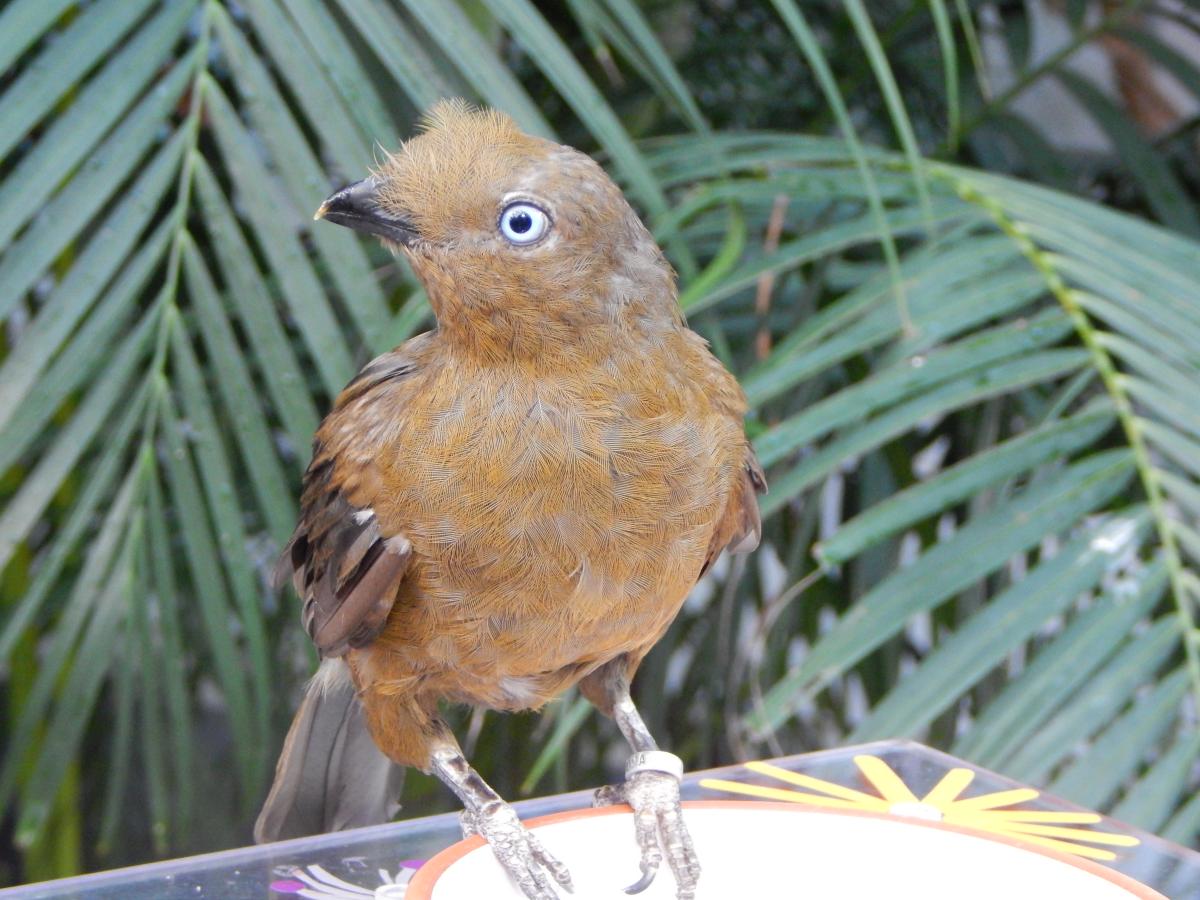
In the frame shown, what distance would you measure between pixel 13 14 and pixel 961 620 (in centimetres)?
161

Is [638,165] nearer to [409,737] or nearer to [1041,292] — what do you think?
[1041,292]

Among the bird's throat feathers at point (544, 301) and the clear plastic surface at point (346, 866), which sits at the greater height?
the bird's throat feathers at point (544, 301)

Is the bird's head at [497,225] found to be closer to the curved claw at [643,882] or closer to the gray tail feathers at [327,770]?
the curved claw at [643,882]

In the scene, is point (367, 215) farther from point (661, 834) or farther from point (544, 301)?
point (661, 834)

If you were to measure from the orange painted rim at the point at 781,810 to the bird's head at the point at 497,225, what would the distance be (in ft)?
1.56

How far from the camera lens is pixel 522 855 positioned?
129 cm

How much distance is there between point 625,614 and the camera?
1.35 meters

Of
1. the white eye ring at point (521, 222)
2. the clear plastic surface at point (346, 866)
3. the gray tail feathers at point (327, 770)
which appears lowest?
→ the clear plastic surface at point (346, 866)

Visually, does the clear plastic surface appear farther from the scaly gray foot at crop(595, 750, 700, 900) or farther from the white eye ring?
the white eye ring

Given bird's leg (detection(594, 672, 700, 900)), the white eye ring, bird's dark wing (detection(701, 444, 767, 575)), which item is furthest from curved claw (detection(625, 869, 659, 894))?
the white eye ring

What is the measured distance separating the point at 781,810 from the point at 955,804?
25 cm

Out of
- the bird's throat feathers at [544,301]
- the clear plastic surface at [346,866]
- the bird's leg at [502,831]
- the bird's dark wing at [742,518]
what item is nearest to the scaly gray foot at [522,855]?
the bird's leg at [502,831]

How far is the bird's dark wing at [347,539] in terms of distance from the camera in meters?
1.38

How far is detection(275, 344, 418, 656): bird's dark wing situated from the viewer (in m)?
1.38
